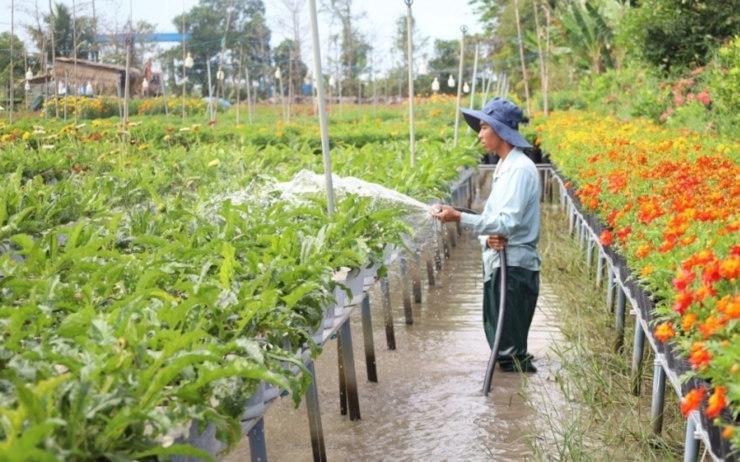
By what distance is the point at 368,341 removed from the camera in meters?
6.52

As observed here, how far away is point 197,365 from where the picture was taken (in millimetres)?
2951

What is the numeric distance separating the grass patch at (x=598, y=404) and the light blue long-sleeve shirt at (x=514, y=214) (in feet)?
2.00

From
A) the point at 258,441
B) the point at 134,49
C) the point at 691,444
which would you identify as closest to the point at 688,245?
the point at 691,444

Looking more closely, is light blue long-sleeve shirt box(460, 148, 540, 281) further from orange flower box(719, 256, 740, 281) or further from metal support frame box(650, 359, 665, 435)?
orange flower box(719, 256, 740, 281)

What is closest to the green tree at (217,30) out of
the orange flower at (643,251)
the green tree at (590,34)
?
the green tree at (590,34)

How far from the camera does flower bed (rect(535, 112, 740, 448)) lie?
9.30ft

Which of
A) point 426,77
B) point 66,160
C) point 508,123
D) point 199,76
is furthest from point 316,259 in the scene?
point 426,77

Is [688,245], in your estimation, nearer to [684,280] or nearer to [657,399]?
[684,280]

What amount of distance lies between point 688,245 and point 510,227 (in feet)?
6.39

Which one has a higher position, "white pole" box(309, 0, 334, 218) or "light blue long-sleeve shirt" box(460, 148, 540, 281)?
"white pole" box(309, 0, 334, 218)

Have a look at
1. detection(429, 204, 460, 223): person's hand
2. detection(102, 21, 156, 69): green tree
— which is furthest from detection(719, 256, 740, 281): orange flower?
detection(102, 21, 156, 69): green tree

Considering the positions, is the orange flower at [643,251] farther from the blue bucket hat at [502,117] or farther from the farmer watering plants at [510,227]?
the blue bucket hat at [502,117]

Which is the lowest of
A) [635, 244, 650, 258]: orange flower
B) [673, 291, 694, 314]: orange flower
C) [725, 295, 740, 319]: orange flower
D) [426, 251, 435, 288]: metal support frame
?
[426, 251, 435, 288]: metal support frame

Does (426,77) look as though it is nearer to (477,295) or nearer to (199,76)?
(199,76)
